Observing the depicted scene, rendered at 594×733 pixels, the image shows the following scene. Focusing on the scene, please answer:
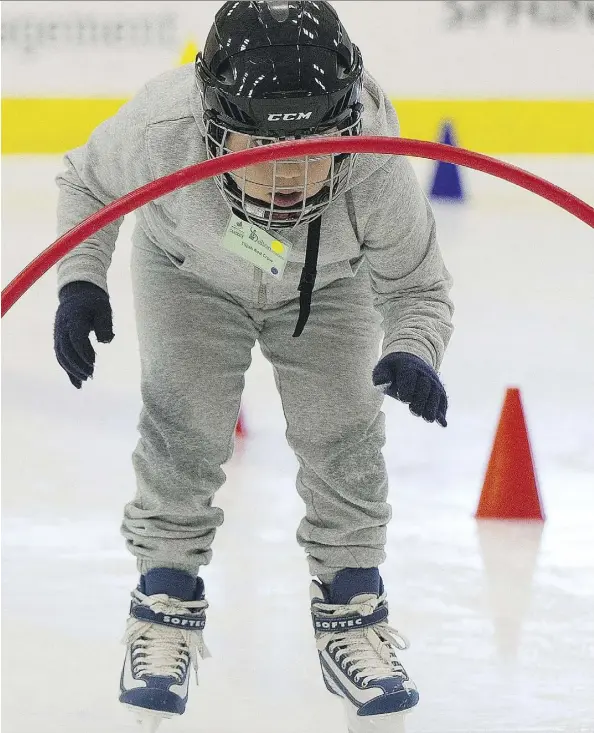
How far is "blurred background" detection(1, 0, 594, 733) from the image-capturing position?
160 cm

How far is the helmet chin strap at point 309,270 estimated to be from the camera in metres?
1.40

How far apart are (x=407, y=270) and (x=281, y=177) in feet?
0.87

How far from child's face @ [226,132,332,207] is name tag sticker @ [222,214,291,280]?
0.05 metres

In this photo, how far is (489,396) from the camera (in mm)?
2672

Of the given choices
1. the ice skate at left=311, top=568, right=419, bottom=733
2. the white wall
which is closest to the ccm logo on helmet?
the ice skate at left=311, top=568, right=419, bottom=733

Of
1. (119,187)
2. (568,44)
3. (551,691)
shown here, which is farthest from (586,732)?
(568,44)

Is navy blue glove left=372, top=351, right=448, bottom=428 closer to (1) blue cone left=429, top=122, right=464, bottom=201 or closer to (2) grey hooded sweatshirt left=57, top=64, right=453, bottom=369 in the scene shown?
(2) grey hooded sweatshirt left=57, top=64, right=453, bottom=369

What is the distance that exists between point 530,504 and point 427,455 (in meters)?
0.30

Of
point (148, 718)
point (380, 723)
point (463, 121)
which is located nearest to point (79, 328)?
point (148, 718)

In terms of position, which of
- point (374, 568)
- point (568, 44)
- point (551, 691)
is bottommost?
point (551, 691)

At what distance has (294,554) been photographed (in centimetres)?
197

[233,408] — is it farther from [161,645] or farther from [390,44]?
[390,44]

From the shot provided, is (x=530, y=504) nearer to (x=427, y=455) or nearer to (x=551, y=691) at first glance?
(x=427, y=455)

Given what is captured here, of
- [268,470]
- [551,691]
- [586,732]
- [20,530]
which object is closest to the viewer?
[586,732]
